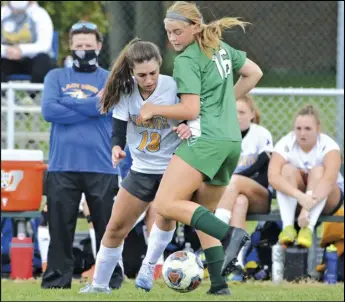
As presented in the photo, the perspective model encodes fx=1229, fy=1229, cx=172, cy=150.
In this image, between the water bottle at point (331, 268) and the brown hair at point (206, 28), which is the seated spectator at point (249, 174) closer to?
the water bottle at point (331, 268)

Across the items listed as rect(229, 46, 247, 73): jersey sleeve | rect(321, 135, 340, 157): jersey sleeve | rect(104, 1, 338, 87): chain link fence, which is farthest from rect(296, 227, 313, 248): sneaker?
rect(104, 1, 338, 87): chain link fence

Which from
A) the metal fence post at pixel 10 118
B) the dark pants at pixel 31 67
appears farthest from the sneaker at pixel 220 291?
the dark pants at pixel 31 67

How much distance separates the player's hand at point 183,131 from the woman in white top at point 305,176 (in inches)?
107

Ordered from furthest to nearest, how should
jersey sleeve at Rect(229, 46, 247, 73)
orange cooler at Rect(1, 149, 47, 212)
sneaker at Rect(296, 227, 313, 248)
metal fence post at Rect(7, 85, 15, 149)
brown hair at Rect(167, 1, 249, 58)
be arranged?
1. metal fence post at Rect(7, 85, 15, 149)
2. orange cooler at Rect(1, 149, 47, 212)
3. sneaker at Rect(296, 227, 313, 248)
4. jersey sleeve at Rect(229, 46, 247, 73)
5. brown hair at Rect(167, 1, 249, 58)

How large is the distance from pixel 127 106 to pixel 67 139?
4.17 feet

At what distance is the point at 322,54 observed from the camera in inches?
757

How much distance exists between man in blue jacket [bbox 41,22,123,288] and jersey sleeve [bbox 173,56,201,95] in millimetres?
1502

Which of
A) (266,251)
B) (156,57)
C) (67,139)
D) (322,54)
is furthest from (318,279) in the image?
(322,54)

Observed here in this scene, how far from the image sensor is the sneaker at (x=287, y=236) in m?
9.95

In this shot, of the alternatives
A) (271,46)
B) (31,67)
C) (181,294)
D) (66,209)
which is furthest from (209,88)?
(271,46)

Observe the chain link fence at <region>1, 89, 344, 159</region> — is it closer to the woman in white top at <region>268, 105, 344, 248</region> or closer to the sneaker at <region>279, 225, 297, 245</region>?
the woman in white top at <region>268, 105, 344, 248</region>

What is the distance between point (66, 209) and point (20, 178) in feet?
5.21

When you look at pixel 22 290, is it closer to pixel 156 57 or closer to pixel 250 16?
pixel 156 57

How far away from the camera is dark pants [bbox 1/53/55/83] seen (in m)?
12.6
